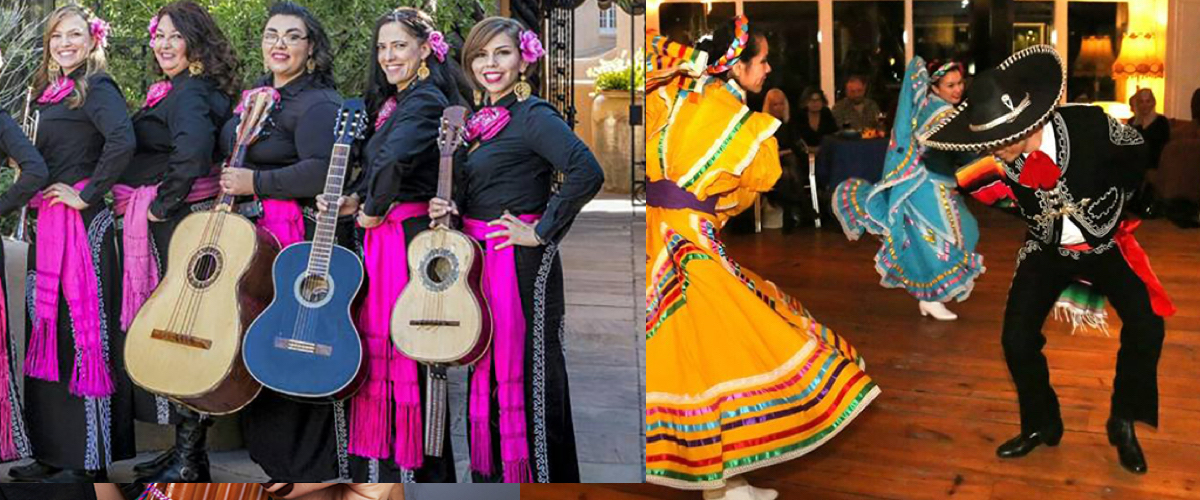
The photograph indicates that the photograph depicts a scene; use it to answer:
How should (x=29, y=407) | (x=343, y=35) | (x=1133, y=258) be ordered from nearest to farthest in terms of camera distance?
(x=1133, y=258) < (x=343, y=35) < (x=29, y=407)

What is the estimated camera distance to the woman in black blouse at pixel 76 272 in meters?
3.86

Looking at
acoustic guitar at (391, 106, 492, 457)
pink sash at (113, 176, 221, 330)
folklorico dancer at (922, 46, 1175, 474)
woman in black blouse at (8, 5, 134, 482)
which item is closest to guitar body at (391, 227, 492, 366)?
acoustic guitar at (391, 106, 492, 457)

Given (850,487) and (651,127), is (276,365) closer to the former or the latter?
(651,127)

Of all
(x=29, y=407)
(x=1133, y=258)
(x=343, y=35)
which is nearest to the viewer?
(x=1133, y=258)

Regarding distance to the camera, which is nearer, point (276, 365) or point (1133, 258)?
point (1133, 258)

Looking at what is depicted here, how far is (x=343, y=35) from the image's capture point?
147 inches

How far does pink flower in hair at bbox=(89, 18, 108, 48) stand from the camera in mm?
3840

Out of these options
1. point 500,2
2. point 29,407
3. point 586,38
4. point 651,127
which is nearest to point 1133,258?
point 651,127

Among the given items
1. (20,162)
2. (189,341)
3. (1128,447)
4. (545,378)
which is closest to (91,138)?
(20,162)

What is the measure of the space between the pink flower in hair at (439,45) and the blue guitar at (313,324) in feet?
1.08

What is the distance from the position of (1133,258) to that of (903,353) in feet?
2.23

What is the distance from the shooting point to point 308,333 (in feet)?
12.7

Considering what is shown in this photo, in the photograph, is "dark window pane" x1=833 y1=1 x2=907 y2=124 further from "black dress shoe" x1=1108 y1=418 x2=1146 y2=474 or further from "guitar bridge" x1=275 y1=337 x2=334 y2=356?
"guitar bridge" x1=275 y1=337 x2=334 y2=356

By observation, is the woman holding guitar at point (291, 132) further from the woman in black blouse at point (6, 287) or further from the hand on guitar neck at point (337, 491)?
the hand on guitar neck at point (337, 491)
